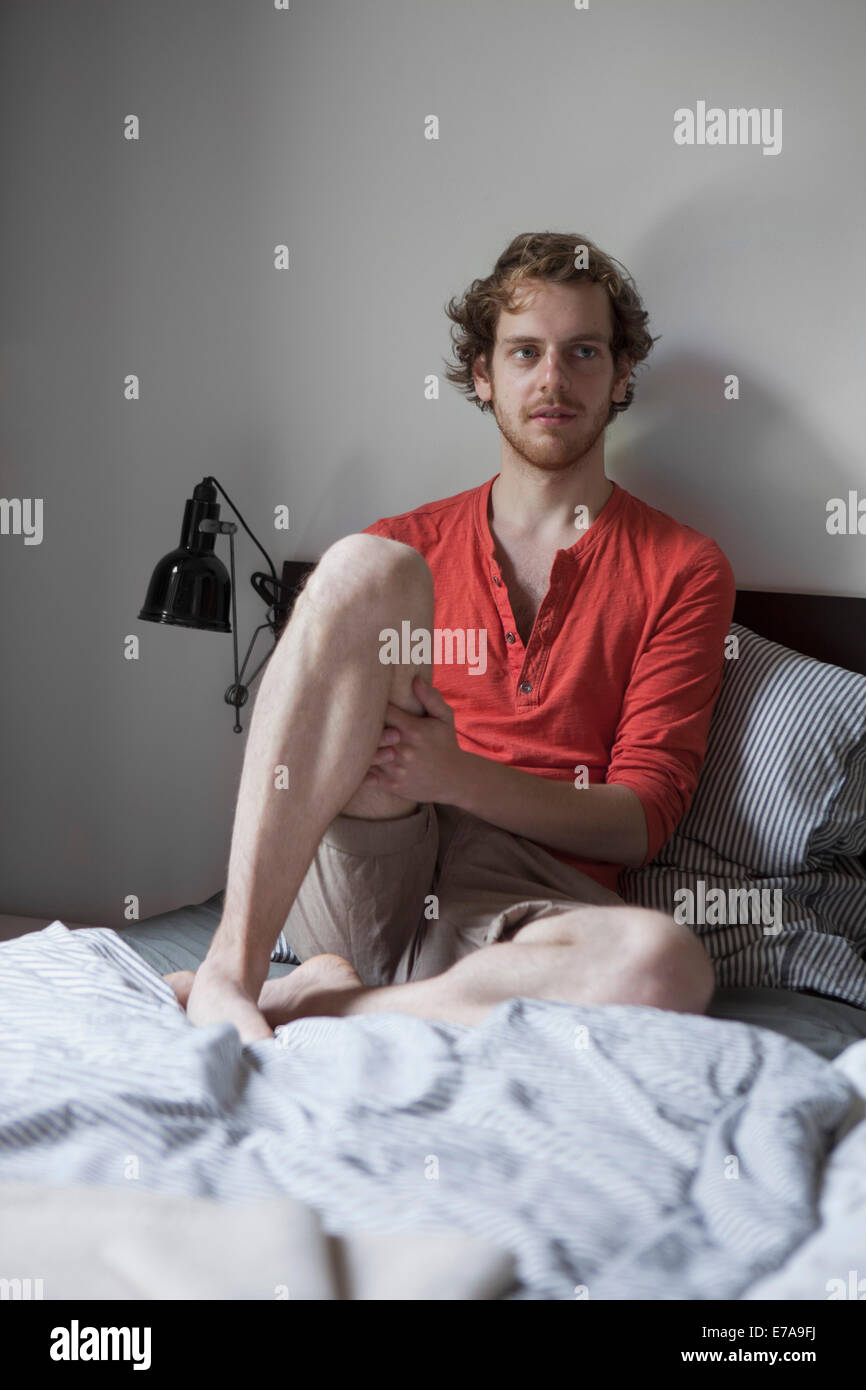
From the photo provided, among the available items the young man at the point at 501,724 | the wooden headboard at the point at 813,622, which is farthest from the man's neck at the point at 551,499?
the wooden headboard at the point at 813,622

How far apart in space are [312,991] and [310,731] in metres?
0.27

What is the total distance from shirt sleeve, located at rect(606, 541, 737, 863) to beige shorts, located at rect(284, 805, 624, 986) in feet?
0.50

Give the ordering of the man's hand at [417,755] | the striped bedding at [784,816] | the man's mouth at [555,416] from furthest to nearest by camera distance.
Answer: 1. the man's mouth at [555,416]
2. the striped bedding at [784,816]
3. the man's hand at [417,755]

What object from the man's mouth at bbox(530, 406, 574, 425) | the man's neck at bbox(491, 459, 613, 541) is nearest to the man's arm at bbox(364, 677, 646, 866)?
the man's neck at bbox(491, 459, 613, 541)

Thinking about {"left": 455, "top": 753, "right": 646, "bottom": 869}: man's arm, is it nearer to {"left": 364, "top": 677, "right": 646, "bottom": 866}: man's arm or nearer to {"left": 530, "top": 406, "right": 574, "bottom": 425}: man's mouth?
{"left": 364, "top": 677, "right": 646, "bottom": 866}: man's arm

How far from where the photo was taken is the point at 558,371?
69.2 inches

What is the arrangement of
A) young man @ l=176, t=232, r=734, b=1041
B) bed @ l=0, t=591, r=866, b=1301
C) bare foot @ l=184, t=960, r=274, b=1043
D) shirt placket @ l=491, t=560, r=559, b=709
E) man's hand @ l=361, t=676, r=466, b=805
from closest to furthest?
bed @ l=0, t=591, r=866, b=1301
bare foot @ l=184, t=960, r=274, b=1043
young man @ l=176, t=232, r=734, b=1041
man's hand @ l=361, t=676, r=466, b=805
shirt placket @ l=491, t=560, r=559, b=709

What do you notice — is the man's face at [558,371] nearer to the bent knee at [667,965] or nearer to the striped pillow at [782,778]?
the striped pillow at [782,778]

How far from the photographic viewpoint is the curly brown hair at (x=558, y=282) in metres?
1.79

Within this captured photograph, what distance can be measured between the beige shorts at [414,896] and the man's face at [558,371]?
25.5 inches

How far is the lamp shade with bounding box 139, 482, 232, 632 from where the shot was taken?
190 cm

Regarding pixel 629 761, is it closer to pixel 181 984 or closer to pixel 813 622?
pixel 813 622

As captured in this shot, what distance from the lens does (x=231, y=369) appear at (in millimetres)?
2168

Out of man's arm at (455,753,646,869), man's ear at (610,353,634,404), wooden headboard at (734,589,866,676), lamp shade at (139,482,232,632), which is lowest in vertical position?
man's arm at (455,753,646,869)
